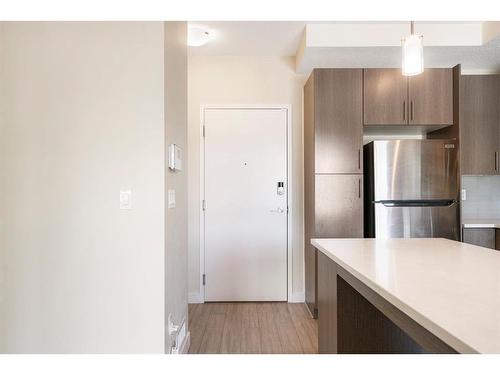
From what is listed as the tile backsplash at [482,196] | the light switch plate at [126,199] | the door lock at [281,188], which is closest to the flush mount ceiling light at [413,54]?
the light switch plate at [126,199]

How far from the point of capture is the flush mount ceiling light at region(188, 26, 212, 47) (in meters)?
2.64

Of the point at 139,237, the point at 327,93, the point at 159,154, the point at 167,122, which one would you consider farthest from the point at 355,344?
the point at 327,93

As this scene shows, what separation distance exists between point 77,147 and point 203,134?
63.5 inches

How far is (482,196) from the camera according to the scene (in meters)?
3.17

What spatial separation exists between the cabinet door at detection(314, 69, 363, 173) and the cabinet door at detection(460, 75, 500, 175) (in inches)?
38.5

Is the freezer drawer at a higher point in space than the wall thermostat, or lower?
lower

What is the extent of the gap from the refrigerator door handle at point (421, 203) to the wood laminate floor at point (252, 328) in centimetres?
122

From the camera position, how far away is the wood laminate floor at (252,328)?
2215 mm

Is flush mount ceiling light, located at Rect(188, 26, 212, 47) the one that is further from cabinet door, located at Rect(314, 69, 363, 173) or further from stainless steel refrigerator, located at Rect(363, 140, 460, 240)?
stainless steel refrigerator, located at Rect(363, 140, 460, 240)

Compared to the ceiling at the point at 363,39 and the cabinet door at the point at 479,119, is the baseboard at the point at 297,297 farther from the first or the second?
the ceiling at the point at 363,39

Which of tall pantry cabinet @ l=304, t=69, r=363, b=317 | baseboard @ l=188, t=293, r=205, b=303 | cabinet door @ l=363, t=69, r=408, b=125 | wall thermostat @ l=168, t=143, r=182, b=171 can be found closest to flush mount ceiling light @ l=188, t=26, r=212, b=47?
tall pantry cabinet @ l=304, t=69, r=363, b=317

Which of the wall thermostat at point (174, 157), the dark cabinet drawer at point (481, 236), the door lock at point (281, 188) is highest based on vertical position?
the wall thermostat at point (174, 157)

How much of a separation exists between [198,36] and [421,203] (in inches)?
96.6
